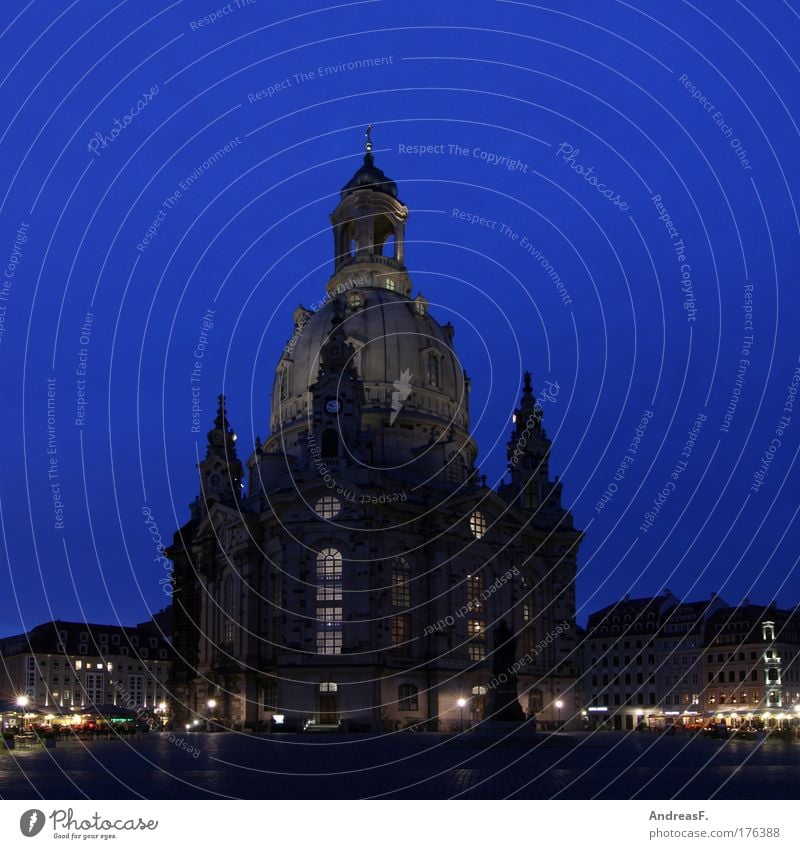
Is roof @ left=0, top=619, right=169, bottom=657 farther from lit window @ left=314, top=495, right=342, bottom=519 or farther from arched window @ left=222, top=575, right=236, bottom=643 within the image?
lit window @ left=314, top=495, right=342, bottom=519

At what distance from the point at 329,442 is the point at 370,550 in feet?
31.5

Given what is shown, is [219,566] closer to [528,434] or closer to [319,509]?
[319,509]

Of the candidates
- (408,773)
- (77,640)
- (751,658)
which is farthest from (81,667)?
(408,773)

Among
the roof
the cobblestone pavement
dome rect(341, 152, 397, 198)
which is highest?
dome rect(341, 152, 397, 198)

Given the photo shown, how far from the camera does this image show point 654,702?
390 feet

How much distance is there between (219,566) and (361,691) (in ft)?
61.8

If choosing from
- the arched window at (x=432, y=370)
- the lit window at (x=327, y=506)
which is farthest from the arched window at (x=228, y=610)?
the arched window at (x=432, y=370)

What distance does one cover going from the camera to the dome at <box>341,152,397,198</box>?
104000 millimetres

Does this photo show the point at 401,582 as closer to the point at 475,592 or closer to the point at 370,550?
the point at 370,550

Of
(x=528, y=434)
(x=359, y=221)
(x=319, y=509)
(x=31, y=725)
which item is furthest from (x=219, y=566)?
(x=359, y=221)

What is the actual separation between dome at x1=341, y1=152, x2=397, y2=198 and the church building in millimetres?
8086

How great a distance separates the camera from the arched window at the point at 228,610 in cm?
8125

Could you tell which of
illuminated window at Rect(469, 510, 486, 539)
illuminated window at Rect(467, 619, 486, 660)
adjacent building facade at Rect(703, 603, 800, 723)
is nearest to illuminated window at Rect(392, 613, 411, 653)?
illuminated window at Rect(467, 619, 486, 660)

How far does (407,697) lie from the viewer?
7575 centimetres
